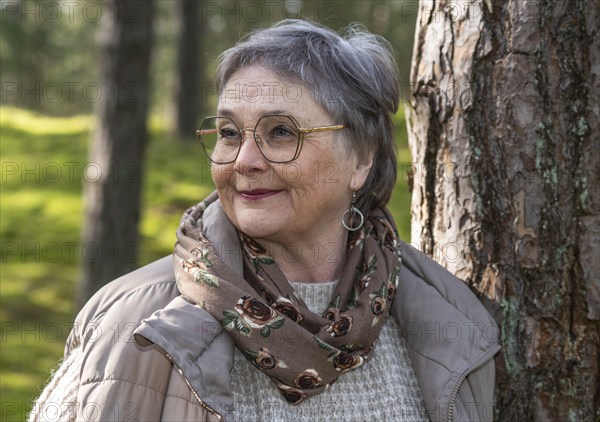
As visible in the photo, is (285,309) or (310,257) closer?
(285,309)

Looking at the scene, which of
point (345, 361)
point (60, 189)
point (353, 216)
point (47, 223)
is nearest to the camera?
point (345, 361)

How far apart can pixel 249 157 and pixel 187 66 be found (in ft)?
32.1

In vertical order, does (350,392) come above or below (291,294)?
below

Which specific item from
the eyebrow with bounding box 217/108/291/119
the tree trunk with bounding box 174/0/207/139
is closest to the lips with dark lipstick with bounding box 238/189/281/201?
the eyebrow with bounding box 217/108/291/119

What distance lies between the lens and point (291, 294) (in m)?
2.13

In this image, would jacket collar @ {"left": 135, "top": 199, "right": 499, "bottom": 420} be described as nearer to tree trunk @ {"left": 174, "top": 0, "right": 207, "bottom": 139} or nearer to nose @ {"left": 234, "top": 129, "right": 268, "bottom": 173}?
nose @ {"left": 234, "top": 129, "right": 268, "bottom": 173}

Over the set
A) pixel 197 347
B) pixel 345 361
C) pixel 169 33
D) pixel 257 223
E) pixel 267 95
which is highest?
pixel 169 33

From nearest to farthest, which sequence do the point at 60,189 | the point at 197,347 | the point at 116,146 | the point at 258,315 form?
1. the point at 197,347
2. the point at 258,315
3. the point at 116,146
4. the point at 60,189

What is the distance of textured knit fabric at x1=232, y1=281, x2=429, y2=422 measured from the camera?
1994mm

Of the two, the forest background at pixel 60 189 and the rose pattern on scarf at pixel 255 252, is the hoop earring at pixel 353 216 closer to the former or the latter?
the rose pattern on scarf at pixel 255 252

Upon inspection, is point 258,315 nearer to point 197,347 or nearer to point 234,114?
point 197,347

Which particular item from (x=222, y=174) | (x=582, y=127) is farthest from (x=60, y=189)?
(x=582, y=127)

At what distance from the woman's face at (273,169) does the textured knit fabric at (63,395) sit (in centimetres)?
61

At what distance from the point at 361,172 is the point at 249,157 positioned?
451mm
